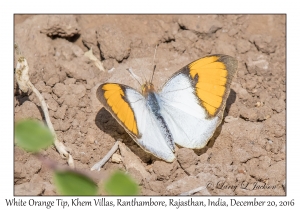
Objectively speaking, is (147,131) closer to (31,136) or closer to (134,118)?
(134,118)

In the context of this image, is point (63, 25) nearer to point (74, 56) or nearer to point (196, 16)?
point (74, 56)

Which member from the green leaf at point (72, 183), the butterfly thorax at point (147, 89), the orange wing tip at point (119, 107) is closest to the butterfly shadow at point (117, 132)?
the orange wing tip at point (119, 107)

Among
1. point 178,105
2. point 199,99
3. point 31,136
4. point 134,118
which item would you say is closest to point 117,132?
point 134,118

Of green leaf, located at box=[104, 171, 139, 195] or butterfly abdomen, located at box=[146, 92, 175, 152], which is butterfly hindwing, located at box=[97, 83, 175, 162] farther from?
green leaf, located at box=[104, 171, 139, 195]

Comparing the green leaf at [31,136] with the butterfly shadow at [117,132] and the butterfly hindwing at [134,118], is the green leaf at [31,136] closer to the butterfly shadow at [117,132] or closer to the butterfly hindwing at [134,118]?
the butterfly hindwing at [134,118]

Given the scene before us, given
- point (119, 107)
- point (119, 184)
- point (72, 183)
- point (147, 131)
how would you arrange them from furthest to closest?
point (147, 131), point (119, 107), point (119, 184), point (72, 183)

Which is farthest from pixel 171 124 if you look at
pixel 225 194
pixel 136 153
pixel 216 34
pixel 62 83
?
pixel 216 34

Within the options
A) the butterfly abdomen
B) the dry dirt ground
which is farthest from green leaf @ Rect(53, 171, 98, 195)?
the butterfly abdomen
